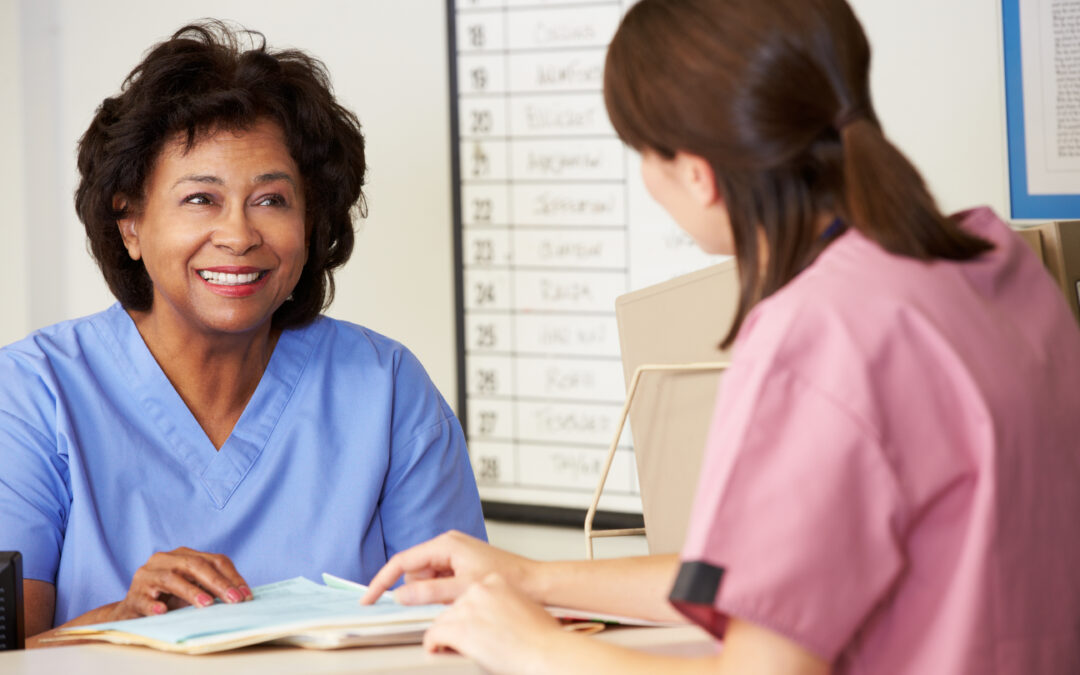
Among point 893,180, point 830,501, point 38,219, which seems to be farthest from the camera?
point 38,219

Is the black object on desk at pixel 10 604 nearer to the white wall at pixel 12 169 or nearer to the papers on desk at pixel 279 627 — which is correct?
the papers on desk at pixel 279 627

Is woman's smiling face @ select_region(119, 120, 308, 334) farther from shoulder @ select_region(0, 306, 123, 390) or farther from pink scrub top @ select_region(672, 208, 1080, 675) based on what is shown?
pink scrub top @ select_region(672, 208, 1080, 675)

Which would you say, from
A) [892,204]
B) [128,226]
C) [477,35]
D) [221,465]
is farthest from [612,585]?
[477,35]

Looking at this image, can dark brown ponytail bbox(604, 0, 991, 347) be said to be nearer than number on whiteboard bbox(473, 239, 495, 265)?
Yes

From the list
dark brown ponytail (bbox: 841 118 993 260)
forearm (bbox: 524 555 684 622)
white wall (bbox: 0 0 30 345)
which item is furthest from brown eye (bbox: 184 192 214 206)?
white wall (bbox: 0 0 30 345)

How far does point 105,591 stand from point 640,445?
690 mm

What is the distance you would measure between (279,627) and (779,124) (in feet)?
1.78

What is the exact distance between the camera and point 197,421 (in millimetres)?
1504

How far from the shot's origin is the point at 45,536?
4.47ft

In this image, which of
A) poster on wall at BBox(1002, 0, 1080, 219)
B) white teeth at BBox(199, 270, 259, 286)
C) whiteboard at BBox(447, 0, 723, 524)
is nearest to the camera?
white teeth at BBox(199, 270, 259, 286)

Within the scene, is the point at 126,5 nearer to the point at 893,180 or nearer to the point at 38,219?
the point at 38,219

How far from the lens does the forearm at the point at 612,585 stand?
1004 millimetres

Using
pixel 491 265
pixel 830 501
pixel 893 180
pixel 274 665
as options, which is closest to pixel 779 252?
pixel 893 180

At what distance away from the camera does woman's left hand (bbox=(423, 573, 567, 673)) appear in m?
0.81
